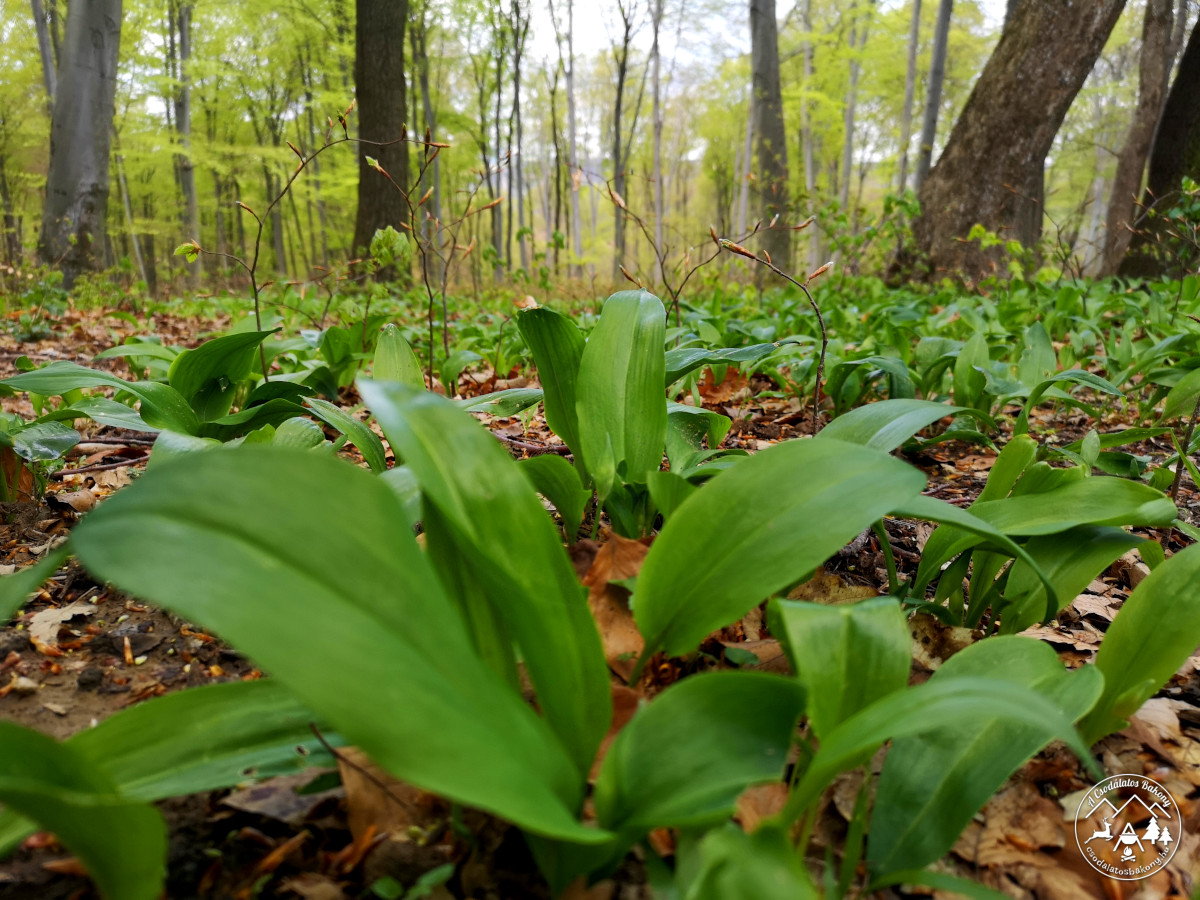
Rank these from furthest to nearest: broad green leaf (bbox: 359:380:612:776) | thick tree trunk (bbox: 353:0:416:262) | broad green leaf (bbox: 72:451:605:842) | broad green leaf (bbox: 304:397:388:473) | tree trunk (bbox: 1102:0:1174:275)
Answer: tree trunk (bbox: 1102:0:1174:275) < thick tree trunk (bbox: 353:0:416:262) < broad green leaf (bbox: 304:397:388:473) < broad green leaf (bbox: 359:380:612:776) < broad green leaf (bbox: 72:451:605:842)

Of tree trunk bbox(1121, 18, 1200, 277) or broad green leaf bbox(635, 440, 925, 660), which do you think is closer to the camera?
broad green leaf bbox(635, 440, 925, 660)

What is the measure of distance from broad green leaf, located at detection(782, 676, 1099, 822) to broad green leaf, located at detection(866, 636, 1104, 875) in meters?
0.08

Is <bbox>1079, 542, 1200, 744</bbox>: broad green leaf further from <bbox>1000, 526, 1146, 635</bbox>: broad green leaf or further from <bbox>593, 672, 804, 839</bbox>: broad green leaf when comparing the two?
<bbox>593, 672, 804, 839</bbox>: broad green leaf

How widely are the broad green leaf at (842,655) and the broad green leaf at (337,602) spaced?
0.27 m

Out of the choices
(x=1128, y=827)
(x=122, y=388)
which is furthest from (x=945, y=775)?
(x=122, y=388)

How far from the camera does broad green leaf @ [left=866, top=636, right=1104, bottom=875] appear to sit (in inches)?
24.7

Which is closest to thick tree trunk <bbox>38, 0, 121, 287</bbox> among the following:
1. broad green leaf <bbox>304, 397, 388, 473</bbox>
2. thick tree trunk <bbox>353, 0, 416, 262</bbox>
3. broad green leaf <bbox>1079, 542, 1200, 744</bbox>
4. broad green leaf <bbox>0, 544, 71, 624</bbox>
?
thick tree trunk <bbox>353, 0, 416, 262</bbox>

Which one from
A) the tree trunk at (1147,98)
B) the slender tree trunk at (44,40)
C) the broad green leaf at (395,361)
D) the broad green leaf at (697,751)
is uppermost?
the slender tree trunk at (44,40)

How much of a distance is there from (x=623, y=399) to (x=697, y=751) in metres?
0.71

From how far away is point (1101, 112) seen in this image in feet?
90.2

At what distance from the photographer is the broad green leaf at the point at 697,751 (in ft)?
1.71

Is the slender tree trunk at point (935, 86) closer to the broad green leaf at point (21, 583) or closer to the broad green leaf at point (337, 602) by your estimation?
the broad green leaf at point (337, 602)

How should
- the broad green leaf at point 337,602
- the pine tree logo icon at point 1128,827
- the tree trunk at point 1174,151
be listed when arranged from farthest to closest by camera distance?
the tree trunk at point 1174,151 < the pine tree logo icon at point 1128,827 < the broad green leaf at point 337,602

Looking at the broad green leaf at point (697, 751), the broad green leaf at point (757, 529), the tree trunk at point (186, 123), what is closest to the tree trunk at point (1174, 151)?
the broad green leaf at point (757, 529)
